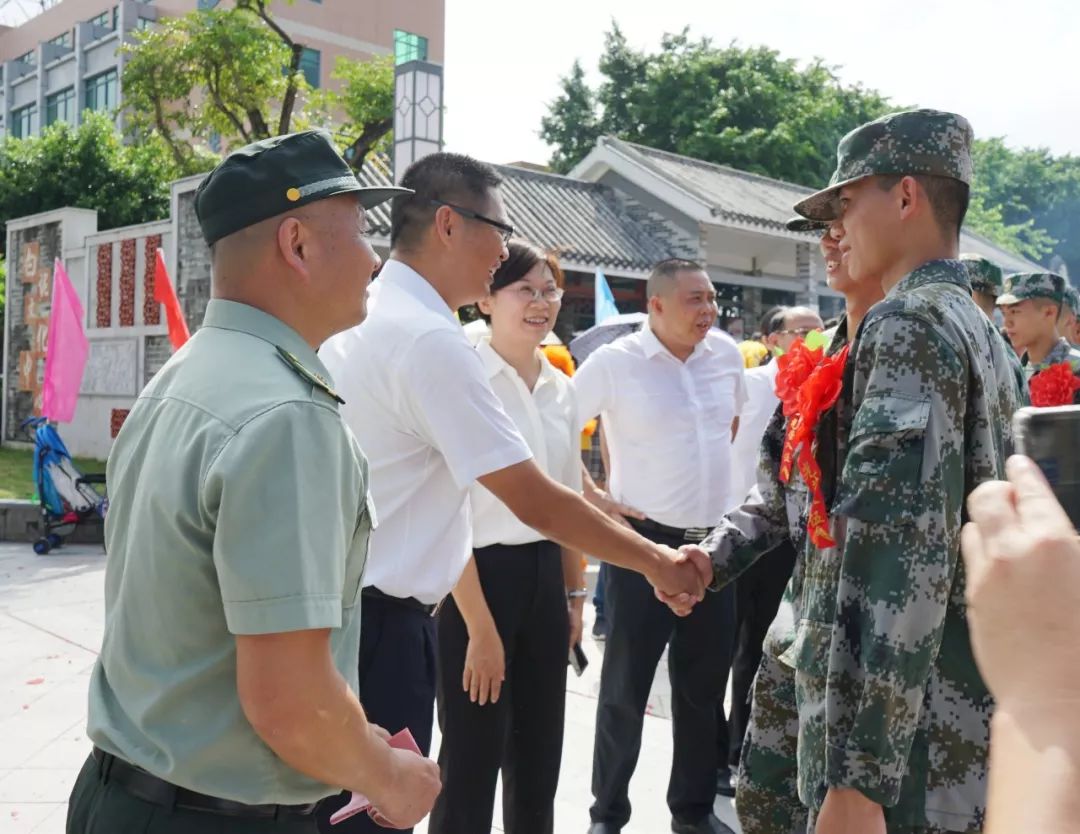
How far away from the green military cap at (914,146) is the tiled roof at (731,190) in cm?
1321

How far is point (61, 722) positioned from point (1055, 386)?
4859 mm

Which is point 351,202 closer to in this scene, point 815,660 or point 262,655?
point 262,655

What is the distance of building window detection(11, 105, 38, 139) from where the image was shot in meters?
41.6

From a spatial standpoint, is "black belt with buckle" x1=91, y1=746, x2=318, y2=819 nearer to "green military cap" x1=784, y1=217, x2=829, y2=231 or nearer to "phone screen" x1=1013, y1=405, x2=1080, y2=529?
"phone screen" x1=1013, y1=405, x2=1080, y2=529

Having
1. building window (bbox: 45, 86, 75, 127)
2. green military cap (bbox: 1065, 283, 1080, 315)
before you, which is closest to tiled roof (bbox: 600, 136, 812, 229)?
green military cap (bbox: 1065, 283, 1080, 315)

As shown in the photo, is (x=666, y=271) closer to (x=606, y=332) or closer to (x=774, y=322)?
(x=774, y=322)

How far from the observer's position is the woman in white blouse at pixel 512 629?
297 cm

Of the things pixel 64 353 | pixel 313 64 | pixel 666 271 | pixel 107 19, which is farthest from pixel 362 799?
pixel 107 19

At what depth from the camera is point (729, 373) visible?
14.6 ft

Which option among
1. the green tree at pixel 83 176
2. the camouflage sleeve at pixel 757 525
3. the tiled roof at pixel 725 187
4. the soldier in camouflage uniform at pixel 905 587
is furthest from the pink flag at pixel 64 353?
the green tree at pixel 83 176

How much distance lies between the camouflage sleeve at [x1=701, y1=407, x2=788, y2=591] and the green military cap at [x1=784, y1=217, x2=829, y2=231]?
1.48ft

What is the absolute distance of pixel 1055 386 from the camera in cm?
462

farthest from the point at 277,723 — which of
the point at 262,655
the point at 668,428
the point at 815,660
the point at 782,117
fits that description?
the point at 782,117

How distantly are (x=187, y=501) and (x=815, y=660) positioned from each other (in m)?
1.15
